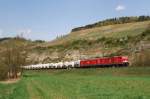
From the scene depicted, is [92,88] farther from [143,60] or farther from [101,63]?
[101,63]

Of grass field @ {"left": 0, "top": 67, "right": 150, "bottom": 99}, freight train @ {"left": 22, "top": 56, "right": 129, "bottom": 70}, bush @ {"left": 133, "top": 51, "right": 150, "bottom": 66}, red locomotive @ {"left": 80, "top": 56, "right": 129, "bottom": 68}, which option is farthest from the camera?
freight train @ {"left": 22, "top": 56, "right": 129, "bottom": 70}

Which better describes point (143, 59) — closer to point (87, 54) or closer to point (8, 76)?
point (8, 76)

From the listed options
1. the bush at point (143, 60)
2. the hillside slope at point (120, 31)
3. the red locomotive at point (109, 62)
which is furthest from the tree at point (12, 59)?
the hillside slope at point (120, 31)

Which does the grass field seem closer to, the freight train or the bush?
the freight train

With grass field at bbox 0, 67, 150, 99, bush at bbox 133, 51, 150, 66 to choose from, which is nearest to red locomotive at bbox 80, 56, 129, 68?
bush at bbox 133, 51, 150, 66

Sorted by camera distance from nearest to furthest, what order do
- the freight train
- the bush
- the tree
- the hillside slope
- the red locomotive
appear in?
the bush < the red locomotive < the freight train < the tree < the hillside slope

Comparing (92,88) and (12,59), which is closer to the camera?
(92,88)

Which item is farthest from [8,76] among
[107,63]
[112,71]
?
[112,71]

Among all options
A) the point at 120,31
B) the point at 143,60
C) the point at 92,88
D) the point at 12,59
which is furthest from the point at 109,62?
the point at 120,31

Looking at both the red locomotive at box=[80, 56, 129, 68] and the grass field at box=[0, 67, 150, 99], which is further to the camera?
the red locomotive at box=[80, 56, 129, 68]

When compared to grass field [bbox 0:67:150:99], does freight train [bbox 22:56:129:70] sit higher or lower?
higher

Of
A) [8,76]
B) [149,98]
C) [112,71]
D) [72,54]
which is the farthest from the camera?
[72,54]

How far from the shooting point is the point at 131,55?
299ft

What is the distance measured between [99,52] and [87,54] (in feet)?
21.7
